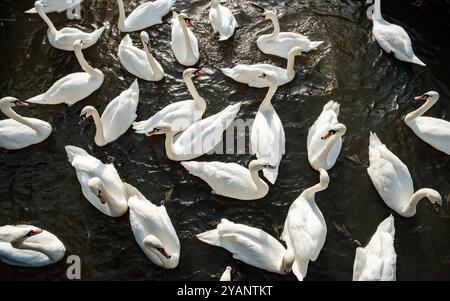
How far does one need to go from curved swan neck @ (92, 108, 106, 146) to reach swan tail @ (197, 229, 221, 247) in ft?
7.82

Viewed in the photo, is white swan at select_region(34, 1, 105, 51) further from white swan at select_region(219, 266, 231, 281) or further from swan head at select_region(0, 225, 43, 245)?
white swan at select_region(219, 266, 231, 281)

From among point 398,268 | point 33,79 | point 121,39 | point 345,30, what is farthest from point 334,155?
point 33,79

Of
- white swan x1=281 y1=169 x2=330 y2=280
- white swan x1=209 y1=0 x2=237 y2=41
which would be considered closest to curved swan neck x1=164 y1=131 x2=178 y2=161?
white swan x1=281 y1=169 x2=330 y2=280

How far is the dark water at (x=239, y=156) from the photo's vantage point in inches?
297

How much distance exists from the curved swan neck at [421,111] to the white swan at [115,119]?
4.66 m

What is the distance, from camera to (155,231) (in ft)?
24.1

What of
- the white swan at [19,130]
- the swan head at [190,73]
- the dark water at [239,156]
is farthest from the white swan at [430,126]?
the white swan at [19,130]

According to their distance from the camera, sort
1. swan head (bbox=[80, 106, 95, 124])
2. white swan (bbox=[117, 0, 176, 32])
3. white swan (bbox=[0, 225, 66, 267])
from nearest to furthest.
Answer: white swan (bbox=[0, 225, 66, 267]) < swan head (bbox=[80, 106, 95, 124]) < white swan (bbox=[117, 0, 176, 32])

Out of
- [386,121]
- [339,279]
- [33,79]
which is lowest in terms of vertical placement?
[339,279]

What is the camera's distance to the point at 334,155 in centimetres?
840

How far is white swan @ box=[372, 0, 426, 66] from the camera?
9.78m

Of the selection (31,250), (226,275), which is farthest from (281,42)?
(31,250)

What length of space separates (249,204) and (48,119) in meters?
3.87

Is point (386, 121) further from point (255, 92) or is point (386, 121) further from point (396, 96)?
point (255, 92)
